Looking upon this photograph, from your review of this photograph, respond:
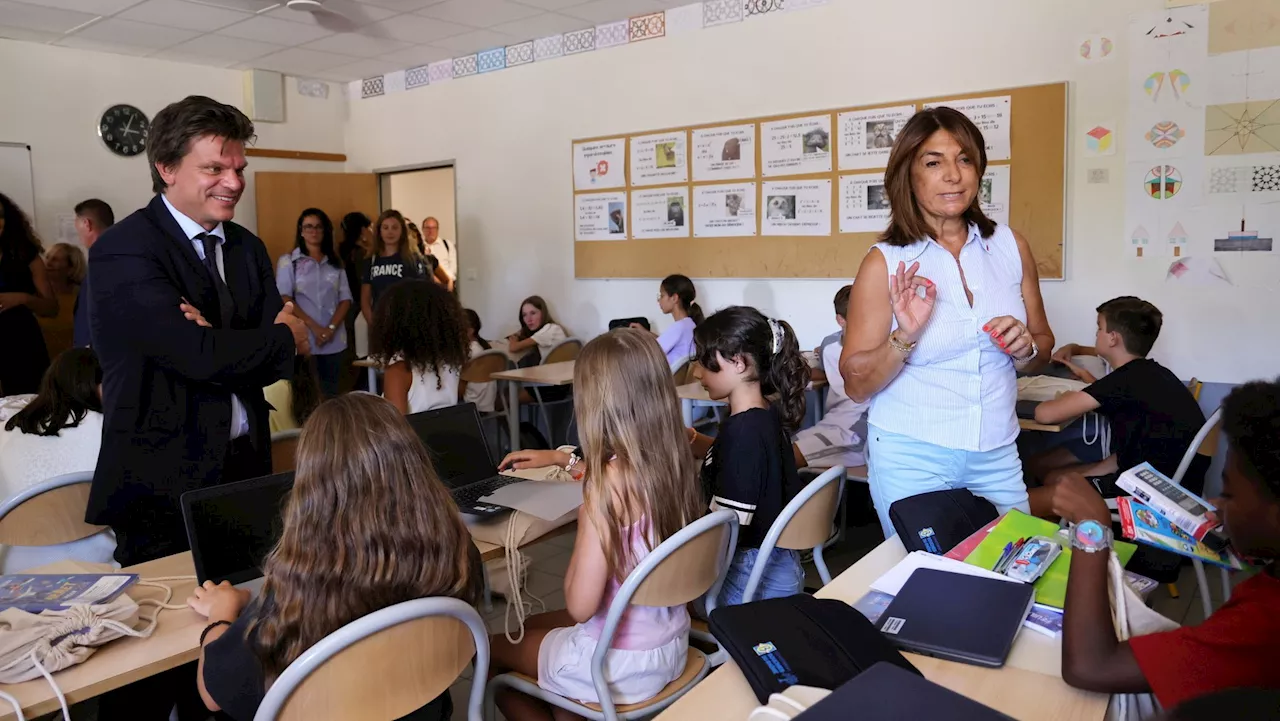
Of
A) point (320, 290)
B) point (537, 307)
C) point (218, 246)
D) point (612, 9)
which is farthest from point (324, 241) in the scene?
point (218, 246)

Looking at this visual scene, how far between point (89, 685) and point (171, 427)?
67 cm

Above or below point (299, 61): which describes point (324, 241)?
below

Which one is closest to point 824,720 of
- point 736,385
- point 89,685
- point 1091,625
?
point 1091,625

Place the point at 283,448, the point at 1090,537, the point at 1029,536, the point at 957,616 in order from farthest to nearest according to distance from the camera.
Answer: the point at 283,448 → the point at 1029,536 → the point at 957,616 → the point at 1090,537

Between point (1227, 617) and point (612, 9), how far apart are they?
15.9ft

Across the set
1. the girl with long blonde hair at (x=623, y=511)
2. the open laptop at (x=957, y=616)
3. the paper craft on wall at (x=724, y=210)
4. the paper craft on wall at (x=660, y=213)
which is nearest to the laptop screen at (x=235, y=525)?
the girl with long blonde hair at (x=623, y=511)

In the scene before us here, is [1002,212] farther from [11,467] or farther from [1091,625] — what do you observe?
[11,467]

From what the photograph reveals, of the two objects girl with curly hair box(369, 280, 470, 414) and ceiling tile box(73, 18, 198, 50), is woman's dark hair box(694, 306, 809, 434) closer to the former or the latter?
girl with curly hair box(369, 280, 470, 414)

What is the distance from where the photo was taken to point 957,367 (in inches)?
63.7

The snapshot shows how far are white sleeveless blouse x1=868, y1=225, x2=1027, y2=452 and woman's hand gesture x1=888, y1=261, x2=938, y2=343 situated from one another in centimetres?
5

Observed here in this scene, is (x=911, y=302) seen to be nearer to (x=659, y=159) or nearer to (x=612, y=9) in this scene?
(x=659, y=159)

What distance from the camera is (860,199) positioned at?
4.56 metres

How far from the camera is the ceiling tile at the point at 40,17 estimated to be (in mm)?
4887

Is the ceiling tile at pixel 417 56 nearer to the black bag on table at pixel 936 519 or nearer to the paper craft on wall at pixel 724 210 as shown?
the paper craft on wall at pixel 724 210
